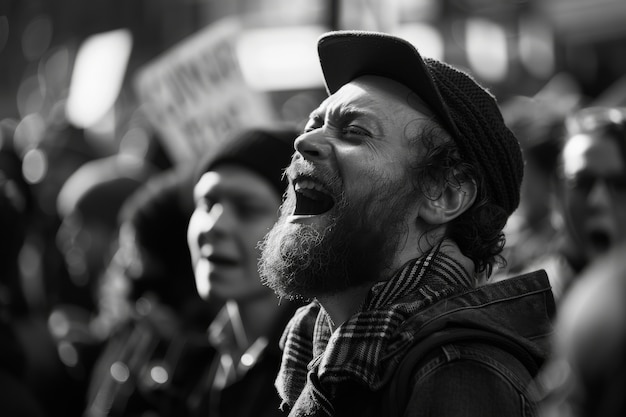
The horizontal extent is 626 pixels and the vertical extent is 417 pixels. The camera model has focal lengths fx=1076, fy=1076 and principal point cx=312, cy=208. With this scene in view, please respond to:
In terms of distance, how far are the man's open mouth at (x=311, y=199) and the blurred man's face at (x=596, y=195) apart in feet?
A: 5.42

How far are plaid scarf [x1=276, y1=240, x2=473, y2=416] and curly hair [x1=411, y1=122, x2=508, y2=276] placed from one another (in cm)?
8

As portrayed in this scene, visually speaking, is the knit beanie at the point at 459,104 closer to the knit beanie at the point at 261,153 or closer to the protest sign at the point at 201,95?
the knit beanie at the point at 261,153

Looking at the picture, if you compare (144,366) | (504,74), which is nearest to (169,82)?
(144,366)

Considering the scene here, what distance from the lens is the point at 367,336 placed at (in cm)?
258

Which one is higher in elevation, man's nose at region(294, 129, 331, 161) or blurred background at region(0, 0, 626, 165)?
man's nose at region(294, 129, 331, 161)

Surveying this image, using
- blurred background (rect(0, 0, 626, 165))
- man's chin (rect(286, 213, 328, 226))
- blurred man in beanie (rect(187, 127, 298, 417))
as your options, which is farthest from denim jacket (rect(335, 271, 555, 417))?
blurred background (rect(0, 0, 626, 165))

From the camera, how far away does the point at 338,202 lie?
2.84 m

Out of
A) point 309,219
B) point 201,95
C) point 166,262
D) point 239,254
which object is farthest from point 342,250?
point 201,95

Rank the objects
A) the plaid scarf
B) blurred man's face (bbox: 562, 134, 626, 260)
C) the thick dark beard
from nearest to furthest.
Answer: the plaid scarf, the thick dark beard, blurred man's face (bbox: 562, 134, 626, 260)

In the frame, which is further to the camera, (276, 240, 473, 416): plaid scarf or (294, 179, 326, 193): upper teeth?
(294, 179, 326, 193): upper teeth

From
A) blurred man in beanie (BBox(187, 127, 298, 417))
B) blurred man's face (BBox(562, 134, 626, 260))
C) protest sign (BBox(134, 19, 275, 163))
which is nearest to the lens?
blurred man in beanie (BBox(187, 127, 298, 417))

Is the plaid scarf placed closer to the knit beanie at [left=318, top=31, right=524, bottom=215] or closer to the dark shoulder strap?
the dark shoulder strap

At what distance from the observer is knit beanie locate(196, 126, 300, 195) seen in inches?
163

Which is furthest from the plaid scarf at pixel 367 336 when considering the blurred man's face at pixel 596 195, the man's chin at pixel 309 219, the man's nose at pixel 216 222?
the blurred man's face at pixel 596 195
